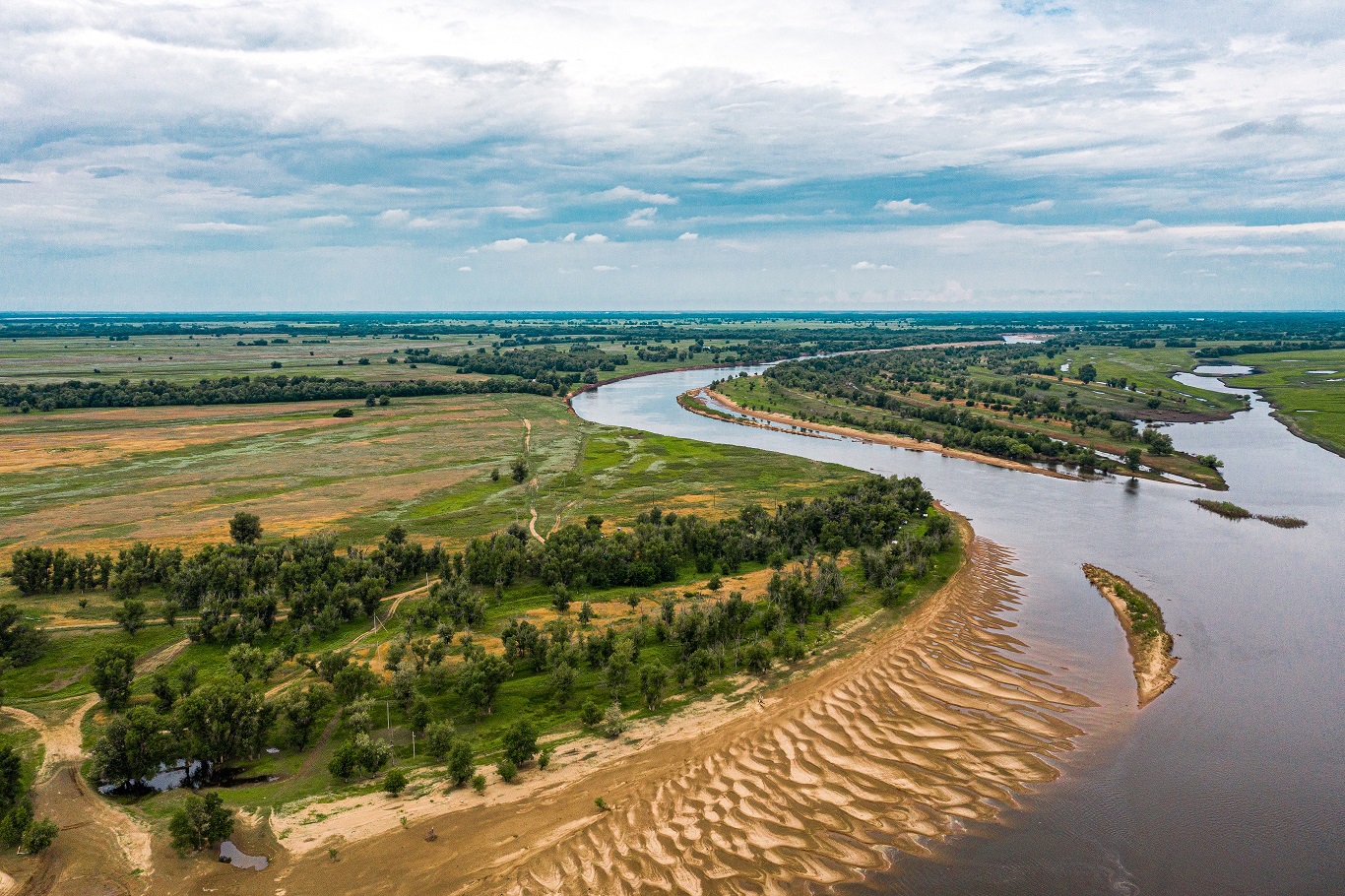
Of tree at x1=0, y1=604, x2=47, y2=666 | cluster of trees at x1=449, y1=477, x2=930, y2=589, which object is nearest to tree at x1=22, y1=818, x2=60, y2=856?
tree at x1=0, y1=604, x2=47, y2=666

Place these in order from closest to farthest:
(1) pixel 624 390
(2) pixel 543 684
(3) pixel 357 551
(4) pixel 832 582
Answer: (2) pixel 543 684 < (4) pixel 832 582 < (3) pixel 357 551 < (1) pixel 624 390

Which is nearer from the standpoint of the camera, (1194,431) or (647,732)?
(647,732)

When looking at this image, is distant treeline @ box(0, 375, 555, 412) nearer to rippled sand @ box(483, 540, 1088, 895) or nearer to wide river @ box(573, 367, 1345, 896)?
wide river @ box(573, 367, 1345, 896)

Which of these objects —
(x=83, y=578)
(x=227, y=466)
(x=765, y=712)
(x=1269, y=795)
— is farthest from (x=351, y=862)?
(x=227, y=466)

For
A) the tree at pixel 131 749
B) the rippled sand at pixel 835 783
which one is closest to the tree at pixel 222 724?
the tree at pixel 131 749

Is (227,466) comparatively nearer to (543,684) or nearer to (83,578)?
(83,578)

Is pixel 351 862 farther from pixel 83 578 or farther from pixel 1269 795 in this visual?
pixel 83 578

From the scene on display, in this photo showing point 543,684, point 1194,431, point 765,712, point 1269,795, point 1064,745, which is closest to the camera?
point 1269,795

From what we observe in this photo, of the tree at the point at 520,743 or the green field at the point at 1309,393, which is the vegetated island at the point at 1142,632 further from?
the green field at the point at 1309,393
